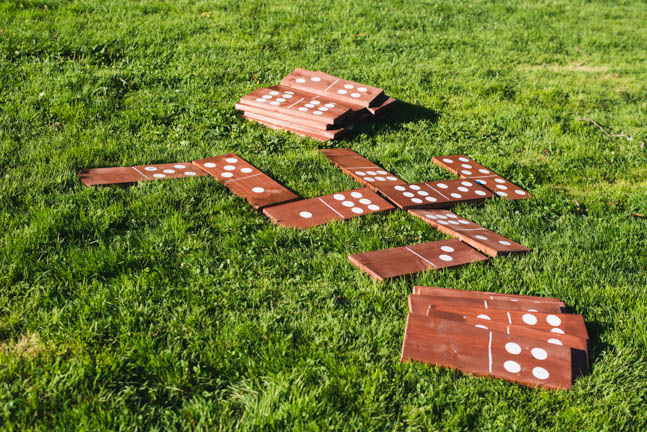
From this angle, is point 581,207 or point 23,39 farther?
point 23,39

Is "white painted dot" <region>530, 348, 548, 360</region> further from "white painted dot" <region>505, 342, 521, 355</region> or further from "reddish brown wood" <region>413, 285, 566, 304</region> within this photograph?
"reddish brown wood" <region>413, 285, 566, 304</region>

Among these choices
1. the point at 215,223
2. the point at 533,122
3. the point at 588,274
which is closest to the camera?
the point at 588,274

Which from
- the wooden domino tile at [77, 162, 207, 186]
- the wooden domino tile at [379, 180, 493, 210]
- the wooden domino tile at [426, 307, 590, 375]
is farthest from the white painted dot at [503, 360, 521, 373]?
the wooden domino tile at [77, 162, 207, 186]

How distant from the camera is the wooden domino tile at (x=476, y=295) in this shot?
12.4 feet

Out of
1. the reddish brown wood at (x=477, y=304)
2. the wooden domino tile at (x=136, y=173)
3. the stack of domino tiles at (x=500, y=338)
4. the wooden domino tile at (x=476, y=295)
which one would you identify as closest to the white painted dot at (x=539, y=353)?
the stack of domino tiles at (x=500, y=338)

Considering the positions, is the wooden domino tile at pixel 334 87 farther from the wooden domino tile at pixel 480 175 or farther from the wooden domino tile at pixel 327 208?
the wooden domino tile at pixel 327 208

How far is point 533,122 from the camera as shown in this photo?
7844 millimetres

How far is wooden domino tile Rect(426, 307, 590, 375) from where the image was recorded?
10.8 feet

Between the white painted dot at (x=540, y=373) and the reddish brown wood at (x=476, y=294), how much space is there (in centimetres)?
65

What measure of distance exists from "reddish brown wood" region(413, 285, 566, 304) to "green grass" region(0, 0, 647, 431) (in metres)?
0.18

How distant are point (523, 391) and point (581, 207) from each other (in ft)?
10.2

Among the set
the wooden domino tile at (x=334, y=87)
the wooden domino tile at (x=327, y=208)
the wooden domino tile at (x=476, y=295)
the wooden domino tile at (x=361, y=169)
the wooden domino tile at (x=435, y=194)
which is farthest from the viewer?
the wooden domino tile at (x=334, y=87)

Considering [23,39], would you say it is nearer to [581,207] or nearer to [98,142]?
[98,142]

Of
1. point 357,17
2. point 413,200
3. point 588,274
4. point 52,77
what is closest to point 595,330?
point 588,274
